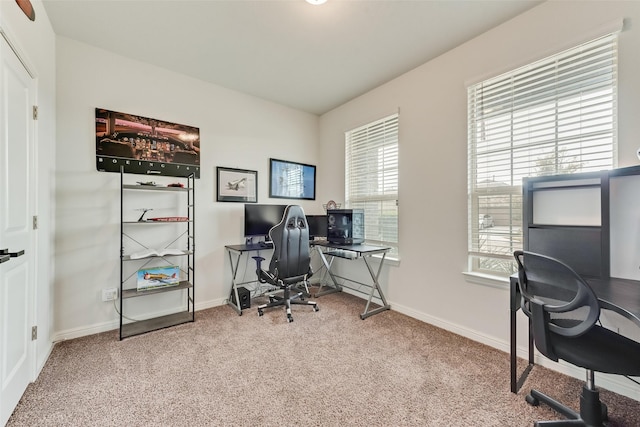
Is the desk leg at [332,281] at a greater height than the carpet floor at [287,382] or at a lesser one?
greater

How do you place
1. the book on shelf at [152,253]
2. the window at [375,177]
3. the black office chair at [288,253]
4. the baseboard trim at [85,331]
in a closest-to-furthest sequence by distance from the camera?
1. the baseboard trim at [85,331]
2. the book on shelf at [152,253]
3. the black office chair at [288,253]
4. the window at [375,177]

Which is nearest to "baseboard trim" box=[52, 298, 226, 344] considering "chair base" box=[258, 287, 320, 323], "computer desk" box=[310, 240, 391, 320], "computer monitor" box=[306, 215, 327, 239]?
"chair base" box=[258, 287, 320, 323]

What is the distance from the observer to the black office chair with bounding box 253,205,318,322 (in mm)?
2834

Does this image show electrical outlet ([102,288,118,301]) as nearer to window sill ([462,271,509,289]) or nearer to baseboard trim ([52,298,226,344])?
baseboard trim ([52,298,226,344])

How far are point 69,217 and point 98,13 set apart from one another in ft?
5.77

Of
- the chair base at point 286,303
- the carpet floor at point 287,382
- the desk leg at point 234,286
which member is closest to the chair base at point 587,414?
the carpet floor at point 287,382

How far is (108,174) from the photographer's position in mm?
2584

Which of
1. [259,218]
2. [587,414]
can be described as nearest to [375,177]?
[259,218]

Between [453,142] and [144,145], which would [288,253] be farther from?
[453,142]

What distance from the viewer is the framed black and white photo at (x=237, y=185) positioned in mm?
3277

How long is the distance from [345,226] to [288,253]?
2.96 feet

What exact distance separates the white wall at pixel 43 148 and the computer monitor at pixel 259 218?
5.79 feet

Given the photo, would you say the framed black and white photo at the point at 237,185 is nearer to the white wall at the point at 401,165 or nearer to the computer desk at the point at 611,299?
the white wall at the point at 401,165

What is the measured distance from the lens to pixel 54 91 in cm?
230
